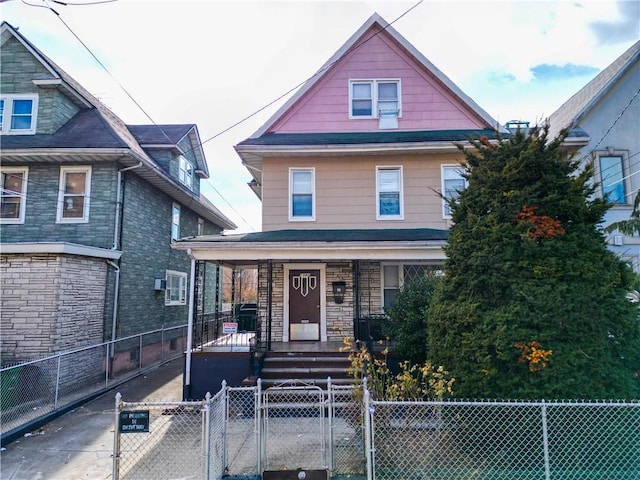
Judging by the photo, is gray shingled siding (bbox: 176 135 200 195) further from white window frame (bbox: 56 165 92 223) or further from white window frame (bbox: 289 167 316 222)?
white window frame (bbox: 289 167 316 222)

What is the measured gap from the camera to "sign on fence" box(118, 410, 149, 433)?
4340mm

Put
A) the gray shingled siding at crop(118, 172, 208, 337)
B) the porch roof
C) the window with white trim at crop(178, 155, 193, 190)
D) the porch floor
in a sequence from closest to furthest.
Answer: the porch roof
the porch floor
the gray shingled siding at crop(118, 172, 208, 337)
the window with white trim at crop(178, 155, 193, 190)

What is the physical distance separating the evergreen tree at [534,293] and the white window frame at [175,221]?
12.4m

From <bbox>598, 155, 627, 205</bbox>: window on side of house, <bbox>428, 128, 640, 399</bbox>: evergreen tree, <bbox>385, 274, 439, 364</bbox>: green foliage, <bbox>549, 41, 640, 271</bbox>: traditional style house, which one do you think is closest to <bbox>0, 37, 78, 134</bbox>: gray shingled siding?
<bbox>385, 274, 439, 364</bbox>: green foliage

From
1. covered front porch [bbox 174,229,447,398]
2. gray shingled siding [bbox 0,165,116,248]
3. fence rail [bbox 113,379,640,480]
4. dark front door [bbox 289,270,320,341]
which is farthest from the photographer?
gray shingled siding [bbox 0,165,116,248]

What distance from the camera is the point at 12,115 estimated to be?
474 inches

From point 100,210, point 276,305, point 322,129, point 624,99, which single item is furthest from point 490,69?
point 100,210

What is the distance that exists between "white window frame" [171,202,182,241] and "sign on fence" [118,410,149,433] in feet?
39.8

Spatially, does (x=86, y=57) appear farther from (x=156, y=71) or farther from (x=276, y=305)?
(x=276, y=305)

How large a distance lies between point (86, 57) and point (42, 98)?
4565 millimetres

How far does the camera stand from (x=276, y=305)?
10695mm

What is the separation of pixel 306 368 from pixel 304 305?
2.37m

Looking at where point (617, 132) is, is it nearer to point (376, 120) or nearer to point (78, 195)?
point (376, 120)

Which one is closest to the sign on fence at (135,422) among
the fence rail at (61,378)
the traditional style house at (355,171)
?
the fence rail at (61,378)
